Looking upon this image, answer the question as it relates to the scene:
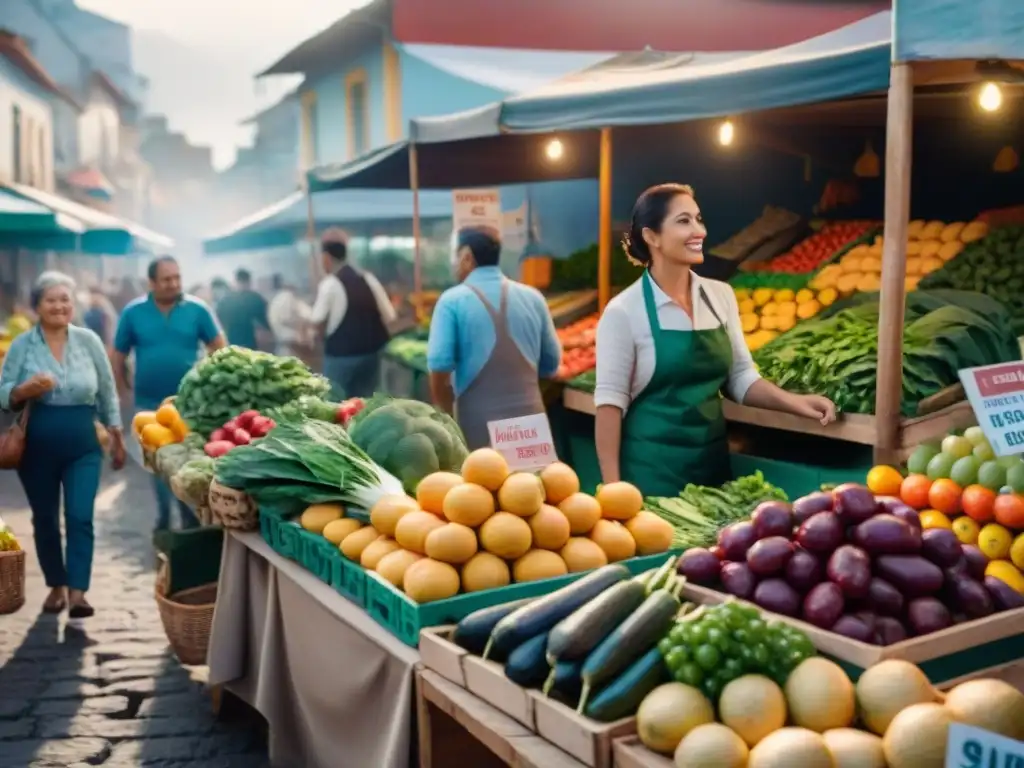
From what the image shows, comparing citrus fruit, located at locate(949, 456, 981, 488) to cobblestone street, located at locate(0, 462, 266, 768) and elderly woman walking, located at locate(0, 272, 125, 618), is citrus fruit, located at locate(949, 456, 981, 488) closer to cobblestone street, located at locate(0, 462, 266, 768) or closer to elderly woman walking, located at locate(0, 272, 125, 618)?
cobblestone street, located at locate(0, 462, 266, 768)

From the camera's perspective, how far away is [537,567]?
2.96 metres

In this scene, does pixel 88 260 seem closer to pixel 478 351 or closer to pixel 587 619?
pixel 478 351

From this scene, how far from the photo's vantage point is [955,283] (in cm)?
578

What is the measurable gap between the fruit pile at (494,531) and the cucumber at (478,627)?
20 centimetres

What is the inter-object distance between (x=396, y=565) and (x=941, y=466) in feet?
5.98

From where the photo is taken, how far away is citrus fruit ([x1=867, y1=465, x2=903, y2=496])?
360 centimetres

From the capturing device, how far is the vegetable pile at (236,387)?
564 centimetres

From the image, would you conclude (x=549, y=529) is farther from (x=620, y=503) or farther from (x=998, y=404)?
(x=998, y=404)

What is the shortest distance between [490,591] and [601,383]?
1.44 m

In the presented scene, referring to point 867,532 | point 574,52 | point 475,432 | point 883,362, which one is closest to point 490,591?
point 867,532

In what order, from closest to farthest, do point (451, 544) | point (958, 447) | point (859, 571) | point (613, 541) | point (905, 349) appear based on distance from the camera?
point (859, 571) < point (451, 544) < point (613, 541) < point (958, 447) < point (905, 349)

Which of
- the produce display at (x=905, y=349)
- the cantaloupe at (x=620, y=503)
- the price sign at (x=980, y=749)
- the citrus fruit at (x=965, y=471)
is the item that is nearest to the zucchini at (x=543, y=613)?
the cantaloupe at (x=620, y=503)

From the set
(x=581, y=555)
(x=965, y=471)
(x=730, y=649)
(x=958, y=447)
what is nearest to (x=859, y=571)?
(x=730, y=649)

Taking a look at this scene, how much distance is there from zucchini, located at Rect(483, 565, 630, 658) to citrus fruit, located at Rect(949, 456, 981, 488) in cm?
142
